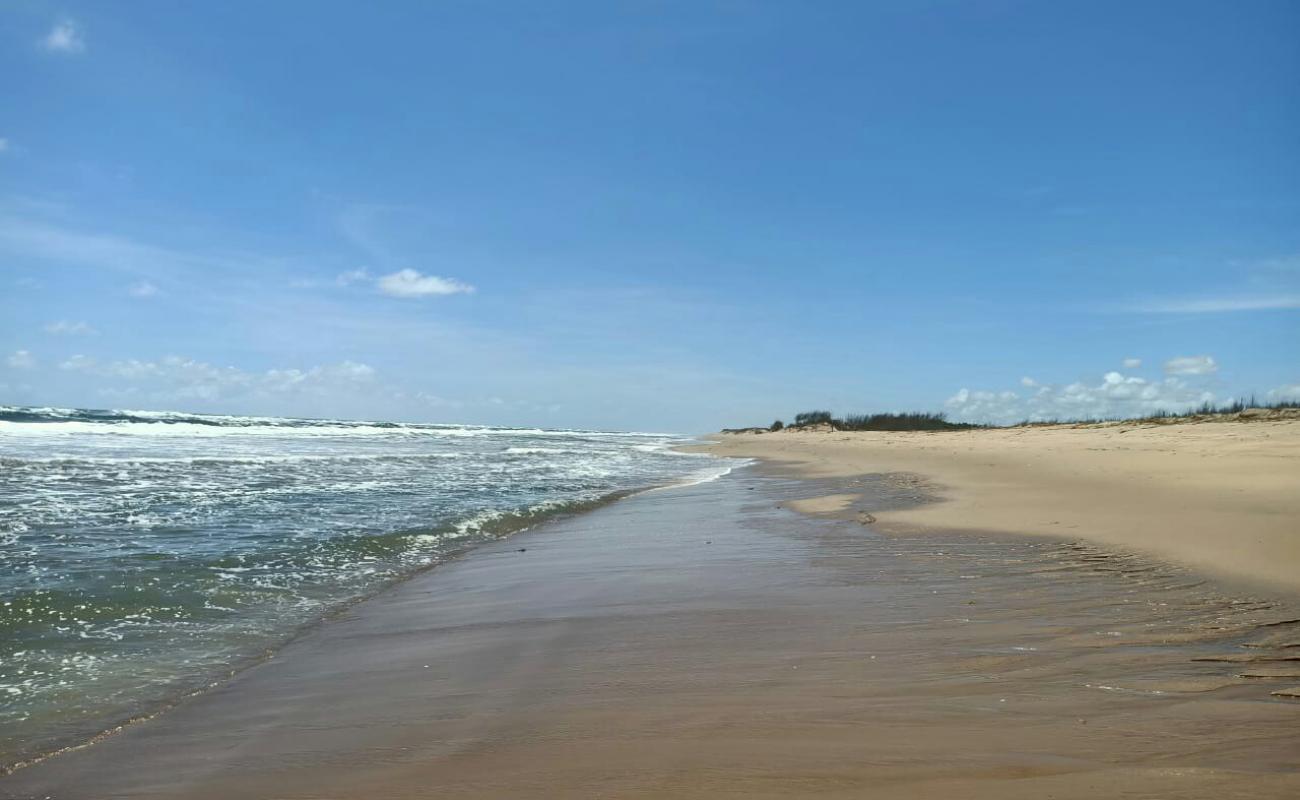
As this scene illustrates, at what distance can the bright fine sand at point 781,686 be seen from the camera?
7.80 feet

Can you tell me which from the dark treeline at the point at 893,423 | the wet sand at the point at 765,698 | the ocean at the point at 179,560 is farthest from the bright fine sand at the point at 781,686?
the dark treeline at the point at 893,423

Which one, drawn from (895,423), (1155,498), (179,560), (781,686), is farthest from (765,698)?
(895,423)

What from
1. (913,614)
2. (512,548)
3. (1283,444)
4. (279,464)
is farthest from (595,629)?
(279,464)

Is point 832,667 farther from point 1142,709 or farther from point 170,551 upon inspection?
point 170,551

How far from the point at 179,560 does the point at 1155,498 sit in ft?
33.7

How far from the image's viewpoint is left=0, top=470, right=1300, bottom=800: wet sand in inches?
92.8

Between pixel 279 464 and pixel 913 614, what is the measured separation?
1703 cm

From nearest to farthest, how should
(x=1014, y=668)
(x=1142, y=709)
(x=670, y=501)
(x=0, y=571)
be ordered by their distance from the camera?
(x=1142, y=709)
(x=1014, y=668)
(x=0, y=571)
(x=670, y=501)

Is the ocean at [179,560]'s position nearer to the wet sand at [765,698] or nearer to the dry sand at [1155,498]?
the wet sand at [765,698]

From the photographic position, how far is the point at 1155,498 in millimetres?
9000

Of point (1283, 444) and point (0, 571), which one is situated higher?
point (1283, 444)

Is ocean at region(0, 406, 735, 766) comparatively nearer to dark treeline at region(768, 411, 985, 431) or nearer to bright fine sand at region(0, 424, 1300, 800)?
bright fine sand at region(0, 424, 1300, 800)

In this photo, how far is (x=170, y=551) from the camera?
7062 millimetres

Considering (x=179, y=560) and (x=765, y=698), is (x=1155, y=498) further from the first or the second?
(x=179, y=560)
